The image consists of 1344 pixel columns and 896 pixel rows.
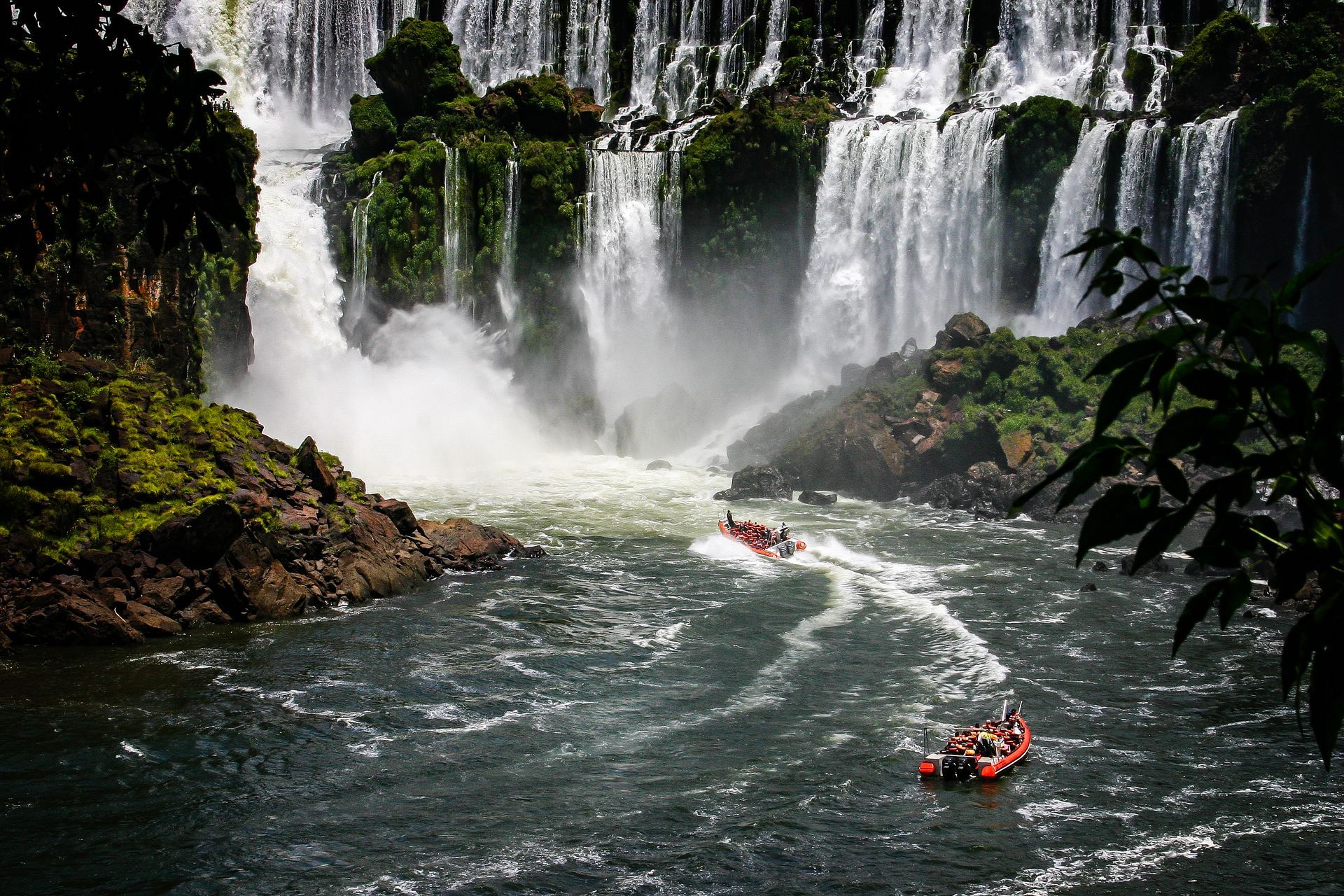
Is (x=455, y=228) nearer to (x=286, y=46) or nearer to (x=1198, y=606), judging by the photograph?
(x=286, y=46)

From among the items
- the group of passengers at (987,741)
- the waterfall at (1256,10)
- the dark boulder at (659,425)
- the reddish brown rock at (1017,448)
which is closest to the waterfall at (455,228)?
the dark boulder at (659,425)

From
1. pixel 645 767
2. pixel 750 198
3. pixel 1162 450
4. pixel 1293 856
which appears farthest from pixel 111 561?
pixel 750 198

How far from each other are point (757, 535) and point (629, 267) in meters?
23.7

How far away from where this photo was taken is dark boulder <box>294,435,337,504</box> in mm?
25469

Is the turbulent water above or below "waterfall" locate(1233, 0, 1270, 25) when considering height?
below

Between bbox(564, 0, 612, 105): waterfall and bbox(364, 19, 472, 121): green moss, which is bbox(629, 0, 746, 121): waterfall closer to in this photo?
bbox(564, 0, 612, 105): waterfall

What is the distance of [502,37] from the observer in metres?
61.2

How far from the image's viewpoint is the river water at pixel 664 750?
12758 mm

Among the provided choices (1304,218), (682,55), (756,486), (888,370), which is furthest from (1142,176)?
(682,55)

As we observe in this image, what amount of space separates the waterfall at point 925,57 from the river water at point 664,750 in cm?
3517

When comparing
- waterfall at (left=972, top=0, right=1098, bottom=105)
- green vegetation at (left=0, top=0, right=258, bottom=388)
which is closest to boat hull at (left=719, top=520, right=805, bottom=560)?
green vegetation at (left=0, top=0, right=258, bottom=388)

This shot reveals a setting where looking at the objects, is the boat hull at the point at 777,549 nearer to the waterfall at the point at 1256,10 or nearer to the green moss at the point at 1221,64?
the green moss at the point at 1221,64

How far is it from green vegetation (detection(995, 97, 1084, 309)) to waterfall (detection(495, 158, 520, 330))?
19.7 m

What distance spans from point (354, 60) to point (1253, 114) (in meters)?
42.8
